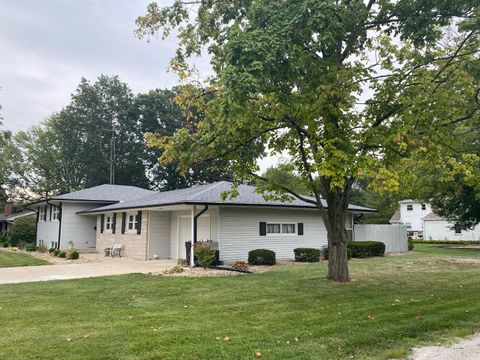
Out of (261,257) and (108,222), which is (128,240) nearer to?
(108,222)

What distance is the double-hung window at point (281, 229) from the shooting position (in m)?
18.3

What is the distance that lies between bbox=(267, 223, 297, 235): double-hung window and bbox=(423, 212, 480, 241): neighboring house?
27783 mm

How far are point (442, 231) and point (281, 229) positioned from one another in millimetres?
31493

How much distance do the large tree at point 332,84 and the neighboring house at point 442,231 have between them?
1379 inches

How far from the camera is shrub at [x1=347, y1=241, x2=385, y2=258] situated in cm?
1978

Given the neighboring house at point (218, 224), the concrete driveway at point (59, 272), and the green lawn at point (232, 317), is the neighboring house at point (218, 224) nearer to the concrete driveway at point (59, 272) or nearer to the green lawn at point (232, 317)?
the concrete driveway at point (59, 272)

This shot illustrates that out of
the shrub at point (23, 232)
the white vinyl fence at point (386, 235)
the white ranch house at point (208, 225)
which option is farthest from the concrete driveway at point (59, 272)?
the shrub at point (23, 232)

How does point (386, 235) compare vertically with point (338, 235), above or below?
above

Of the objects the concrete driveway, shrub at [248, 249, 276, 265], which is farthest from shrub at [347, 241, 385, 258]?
the concrete driveway

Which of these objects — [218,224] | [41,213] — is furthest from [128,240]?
[41,213]

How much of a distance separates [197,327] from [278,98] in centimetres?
498

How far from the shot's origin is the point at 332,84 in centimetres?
933

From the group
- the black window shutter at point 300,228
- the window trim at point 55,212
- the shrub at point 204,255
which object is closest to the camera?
the shrub at point 204,255

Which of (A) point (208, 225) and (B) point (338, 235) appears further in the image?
(A) point (208, 225)
